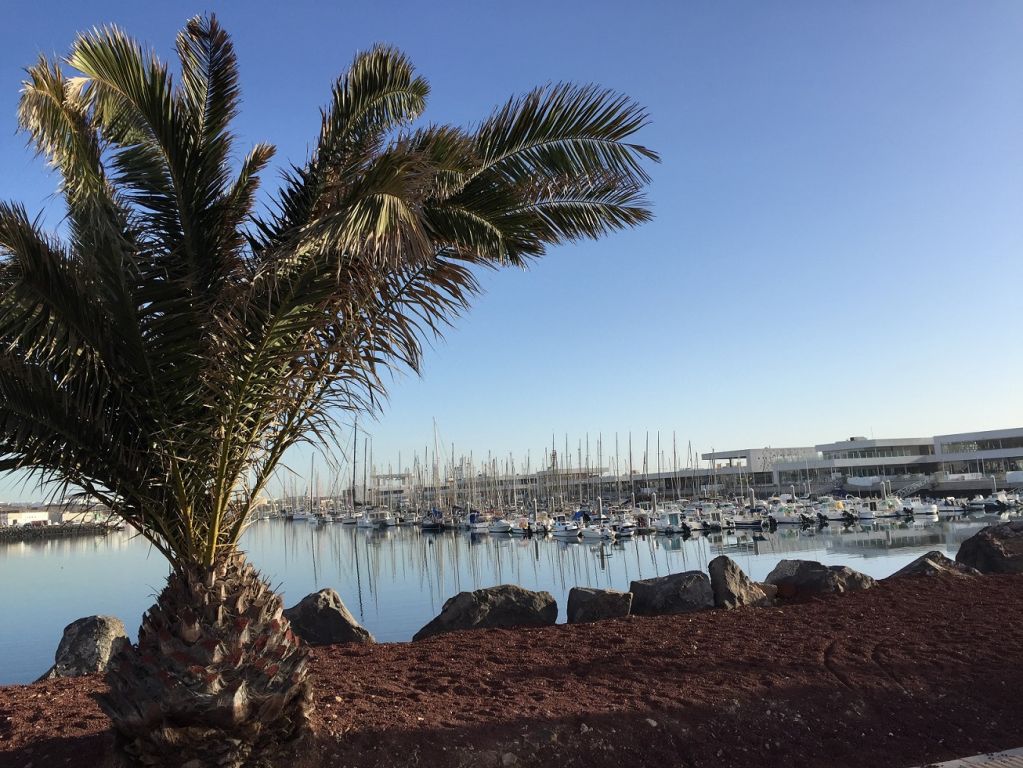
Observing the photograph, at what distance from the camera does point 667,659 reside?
8.52m

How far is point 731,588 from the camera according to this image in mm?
12148

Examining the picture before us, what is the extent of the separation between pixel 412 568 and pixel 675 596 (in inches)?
1278

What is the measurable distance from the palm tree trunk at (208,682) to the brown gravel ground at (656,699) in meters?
0.51

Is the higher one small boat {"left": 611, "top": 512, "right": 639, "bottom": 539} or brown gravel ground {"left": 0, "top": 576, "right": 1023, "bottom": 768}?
brown gravel ground {"left": 0, "top": 576, "right": 1023, "bottom": 768}

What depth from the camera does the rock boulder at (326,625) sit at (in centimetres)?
1084

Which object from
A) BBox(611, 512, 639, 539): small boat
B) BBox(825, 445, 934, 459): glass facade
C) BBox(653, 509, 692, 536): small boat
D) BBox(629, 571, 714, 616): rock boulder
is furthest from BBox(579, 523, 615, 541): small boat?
BBox(825, 445, 934, 459): glass facade

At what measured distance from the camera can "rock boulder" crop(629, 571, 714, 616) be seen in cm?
1202

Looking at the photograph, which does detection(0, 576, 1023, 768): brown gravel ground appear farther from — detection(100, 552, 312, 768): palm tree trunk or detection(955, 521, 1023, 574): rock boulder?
detection(955, 521, 1023, 574): rock boulder

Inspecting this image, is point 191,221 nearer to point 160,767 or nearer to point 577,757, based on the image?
point 160,767

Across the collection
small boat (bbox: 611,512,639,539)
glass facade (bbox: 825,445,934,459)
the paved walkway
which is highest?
glass facade (bbox: 825,445,934,459)

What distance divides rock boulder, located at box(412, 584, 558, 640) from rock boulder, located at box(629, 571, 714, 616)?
64.7 inches

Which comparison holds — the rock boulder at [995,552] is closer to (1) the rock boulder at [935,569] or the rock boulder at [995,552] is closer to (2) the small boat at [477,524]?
(1) the rock boulder at [935,569]

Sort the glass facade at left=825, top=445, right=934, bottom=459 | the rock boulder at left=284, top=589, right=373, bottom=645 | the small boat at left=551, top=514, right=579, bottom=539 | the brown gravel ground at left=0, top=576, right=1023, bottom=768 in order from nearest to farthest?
1. the brown gravel ground at left=0, top=576, right=1023, bottom=768
2. the rock boulder at left=284, top=589, right=373, bottom=645
3. the small boat at left=551, top=514, right=579, bottom=539
4. the glass facade at left=825, top=445, right=934, bottom=459

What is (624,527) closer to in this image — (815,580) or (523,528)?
(523,528)
